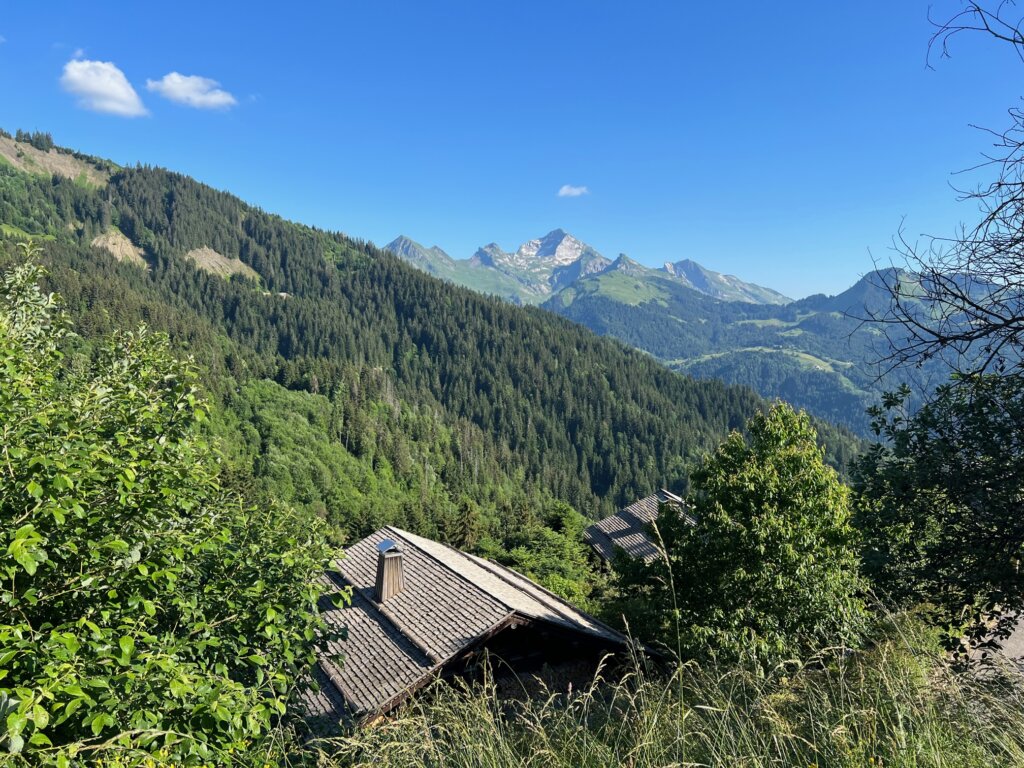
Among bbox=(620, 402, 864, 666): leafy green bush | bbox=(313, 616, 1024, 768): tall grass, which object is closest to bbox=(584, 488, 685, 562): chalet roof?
bbox=(620, 402, 864, 666): leafy green bush

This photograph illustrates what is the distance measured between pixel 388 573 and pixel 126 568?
1737cm

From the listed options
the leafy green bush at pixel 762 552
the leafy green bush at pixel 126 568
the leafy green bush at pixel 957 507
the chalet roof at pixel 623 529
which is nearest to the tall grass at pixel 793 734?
the leafy green bush at pixel 126 568

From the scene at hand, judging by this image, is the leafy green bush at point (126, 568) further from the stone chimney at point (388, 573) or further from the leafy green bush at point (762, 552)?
the stone chimney at point (388, 573)

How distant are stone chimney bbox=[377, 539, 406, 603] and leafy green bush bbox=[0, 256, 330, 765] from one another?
45.1ft

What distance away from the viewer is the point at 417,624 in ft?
63.0

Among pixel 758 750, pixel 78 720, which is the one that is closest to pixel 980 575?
pixel 758 750

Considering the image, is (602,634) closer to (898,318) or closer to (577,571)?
(898,318)

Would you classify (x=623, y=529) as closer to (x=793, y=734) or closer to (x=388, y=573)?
(x=388, y=573)

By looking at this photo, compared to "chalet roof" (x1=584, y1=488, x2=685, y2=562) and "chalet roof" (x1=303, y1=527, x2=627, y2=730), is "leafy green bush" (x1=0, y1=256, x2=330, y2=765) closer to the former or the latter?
"chalet roof" (x1=303, y1=527, x2=627, y2=730)

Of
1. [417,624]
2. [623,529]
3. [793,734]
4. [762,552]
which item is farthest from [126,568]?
[623,529]

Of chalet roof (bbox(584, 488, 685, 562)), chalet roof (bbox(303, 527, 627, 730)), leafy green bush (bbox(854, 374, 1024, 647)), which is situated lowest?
chalet roof (bbox(584, 488, 685, 562))

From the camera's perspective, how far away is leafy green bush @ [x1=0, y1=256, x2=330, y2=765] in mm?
4016

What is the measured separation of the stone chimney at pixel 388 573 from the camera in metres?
21.3

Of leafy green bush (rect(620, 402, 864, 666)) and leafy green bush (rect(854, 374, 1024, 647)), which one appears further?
leafy green bush (rect(620, 402, 864, 666))
